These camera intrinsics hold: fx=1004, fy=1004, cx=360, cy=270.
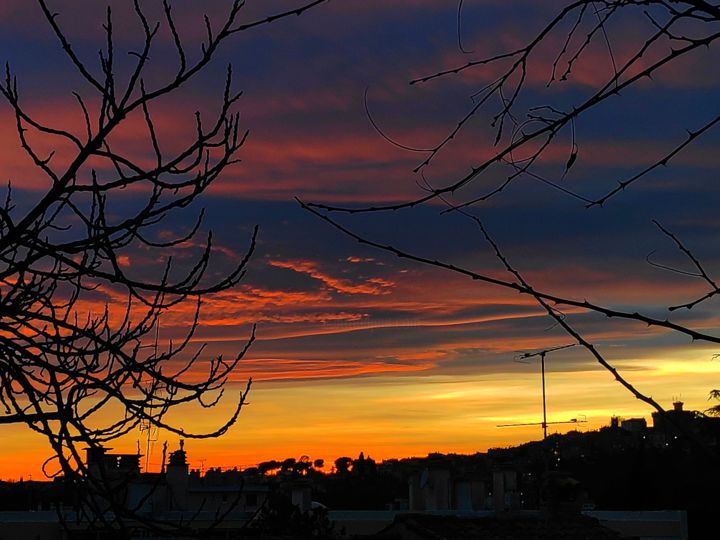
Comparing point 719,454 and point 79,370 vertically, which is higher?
point 79,370

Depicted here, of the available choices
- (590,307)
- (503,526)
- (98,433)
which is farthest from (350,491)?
(590,307)

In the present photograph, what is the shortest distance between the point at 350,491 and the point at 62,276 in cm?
4065

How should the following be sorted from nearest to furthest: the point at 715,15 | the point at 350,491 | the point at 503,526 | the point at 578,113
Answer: the point at 715,15 < the point at 578,113 < the point at 503,526 < the point at 350,491

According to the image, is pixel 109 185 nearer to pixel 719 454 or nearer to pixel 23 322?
pixel 23 322

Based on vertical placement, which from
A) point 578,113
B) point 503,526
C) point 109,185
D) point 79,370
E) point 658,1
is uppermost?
point 109,185

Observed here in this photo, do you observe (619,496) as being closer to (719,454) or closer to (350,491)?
(350,491)

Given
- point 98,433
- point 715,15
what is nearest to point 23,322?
point 98,433

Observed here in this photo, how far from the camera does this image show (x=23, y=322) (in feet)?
13.8

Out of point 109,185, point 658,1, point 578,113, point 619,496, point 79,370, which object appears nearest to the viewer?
point 658,1

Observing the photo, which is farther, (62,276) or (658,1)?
(62,276)

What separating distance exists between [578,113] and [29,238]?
2.58 metres

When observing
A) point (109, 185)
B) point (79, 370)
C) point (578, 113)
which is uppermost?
point (109, 185)

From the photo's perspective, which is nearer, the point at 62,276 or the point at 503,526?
the point at 62,276

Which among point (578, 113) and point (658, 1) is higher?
point (658, 1)
